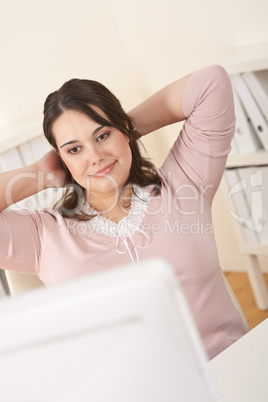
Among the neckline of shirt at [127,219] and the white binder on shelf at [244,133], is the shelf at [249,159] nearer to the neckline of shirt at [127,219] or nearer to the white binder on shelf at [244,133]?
the white binder on shelf at [244,133]

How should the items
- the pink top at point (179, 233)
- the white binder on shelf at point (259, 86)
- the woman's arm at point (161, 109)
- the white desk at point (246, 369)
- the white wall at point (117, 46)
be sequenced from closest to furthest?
the white desk at point (246, 369) → the pink top at point (179, 233) → the woman's arm at point (161, 109) → the white binder on shelf at point (259, 86) → the white wall at point (117, 46)

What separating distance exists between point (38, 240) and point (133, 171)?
315 mm

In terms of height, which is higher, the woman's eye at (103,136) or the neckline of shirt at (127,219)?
the woman's eye at (103,136)

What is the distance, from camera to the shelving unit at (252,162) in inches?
83.3

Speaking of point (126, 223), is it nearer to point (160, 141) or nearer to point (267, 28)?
point (267, 28)

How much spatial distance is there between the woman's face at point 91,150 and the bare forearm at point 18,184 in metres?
0.15

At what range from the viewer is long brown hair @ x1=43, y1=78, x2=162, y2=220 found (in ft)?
4.54

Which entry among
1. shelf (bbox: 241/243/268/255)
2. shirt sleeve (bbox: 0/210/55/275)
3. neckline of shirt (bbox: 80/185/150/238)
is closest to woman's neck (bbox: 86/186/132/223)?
neckline of shirt (bbox: 80/185/150/238)

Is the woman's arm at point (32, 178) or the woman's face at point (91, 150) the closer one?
the woman's face at point (91, 150)

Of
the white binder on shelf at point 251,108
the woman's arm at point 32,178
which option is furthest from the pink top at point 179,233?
the white binder on shelf at point 251,108

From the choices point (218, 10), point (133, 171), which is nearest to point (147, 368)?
point (133, 171)

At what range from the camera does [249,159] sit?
2330mm

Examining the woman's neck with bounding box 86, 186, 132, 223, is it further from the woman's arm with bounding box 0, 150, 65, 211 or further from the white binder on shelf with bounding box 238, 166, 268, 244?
the white binder on shelf with bounding box 238, 166, 268, 244

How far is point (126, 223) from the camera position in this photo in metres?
1.42
